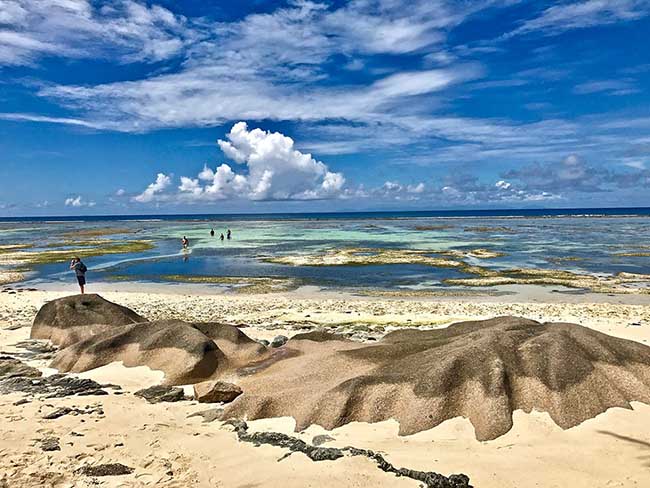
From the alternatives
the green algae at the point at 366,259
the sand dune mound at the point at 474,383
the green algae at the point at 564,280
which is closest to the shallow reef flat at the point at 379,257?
the green algae at the point at 366,259

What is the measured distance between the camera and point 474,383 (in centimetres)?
1036

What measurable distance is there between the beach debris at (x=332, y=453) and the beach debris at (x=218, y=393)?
1.40 m

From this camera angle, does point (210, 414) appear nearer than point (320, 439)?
No

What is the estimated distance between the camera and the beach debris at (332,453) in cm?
802

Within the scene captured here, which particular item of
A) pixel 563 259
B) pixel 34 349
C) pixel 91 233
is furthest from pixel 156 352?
pixel 91 233

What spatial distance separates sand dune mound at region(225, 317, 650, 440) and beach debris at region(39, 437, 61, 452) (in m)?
3.51

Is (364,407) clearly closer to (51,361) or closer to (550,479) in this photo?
(550,479)

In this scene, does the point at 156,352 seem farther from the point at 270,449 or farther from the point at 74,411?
the point at 270,449

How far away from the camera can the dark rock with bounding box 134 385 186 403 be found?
41.3 ft

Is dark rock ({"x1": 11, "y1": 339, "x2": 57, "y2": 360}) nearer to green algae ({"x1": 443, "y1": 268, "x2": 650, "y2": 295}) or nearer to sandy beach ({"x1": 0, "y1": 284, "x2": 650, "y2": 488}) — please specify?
sandy beach ({"x1": 0, "y1": 284, "x2": 650, "y2": 488})

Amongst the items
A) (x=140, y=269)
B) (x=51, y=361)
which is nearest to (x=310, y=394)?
(x=51, y=361)

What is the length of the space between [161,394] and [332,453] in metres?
5.84

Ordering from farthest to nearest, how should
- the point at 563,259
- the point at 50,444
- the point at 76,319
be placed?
the point at 563,259 < the point at 76,319 < the point at 50,444

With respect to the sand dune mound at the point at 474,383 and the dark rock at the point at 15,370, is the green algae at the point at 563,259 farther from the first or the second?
the dark rock at the point at 15,370
